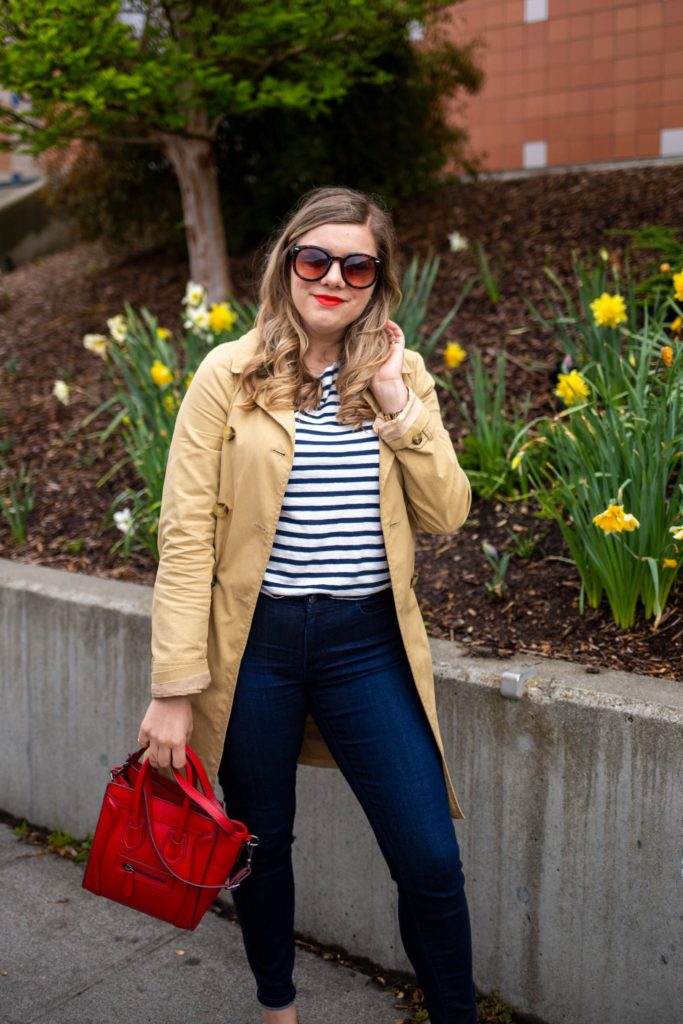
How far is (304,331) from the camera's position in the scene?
2.37m

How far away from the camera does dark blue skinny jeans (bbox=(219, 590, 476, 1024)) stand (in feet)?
7.29

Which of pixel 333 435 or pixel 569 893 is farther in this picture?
pixel 569 893

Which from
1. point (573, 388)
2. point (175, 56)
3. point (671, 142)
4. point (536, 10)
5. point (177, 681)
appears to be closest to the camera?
point (177, 681)

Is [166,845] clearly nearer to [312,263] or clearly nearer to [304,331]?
[304,331]

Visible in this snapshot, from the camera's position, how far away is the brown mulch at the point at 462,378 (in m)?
3.18

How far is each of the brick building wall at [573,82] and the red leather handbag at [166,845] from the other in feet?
20.4

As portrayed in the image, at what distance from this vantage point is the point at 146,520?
13.6ft

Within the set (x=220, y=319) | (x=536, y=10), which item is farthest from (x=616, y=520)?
(x=536, y=10)

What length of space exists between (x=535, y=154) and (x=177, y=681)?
6.75 m

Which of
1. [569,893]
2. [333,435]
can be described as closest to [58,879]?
[569,893]

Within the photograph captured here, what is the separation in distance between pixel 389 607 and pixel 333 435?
0.38m

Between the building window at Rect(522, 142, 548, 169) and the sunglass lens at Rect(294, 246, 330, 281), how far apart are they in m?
6.25

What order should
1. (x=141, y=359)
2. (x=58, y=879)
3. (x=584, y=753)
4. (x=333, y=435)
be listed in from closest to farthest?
(x=333, y=435) → (x=584, y=753) → (x=58, y=879) → (x=141, y=359)

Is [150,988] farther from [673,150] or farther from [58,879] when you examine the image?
A: [673,150]
